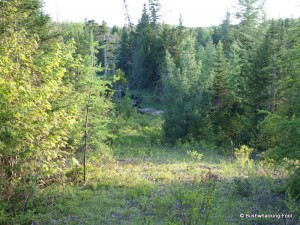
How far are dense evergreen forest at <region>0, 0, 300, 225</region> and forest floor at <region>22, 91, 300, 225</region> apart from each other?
0.15ft

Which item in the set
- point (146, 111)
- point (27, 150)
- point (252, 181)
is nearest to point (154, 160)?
point (252, 181)

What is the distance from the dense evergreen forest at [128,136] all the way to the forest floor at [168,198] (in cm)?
4

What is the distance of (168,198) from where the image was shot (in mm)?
9039

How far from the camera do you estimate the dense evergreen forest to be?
6.94 m

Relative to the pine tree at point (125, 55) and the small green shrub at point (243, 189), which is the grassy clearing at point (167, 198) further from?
the pine tree at point (125, 55)

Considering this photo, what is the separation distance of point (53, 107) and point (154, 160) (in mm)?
9217

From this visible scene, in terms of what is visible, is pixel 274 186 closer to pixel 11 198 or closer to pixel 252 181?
pixel 252 181

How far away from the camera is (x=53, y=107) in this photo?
752 cm

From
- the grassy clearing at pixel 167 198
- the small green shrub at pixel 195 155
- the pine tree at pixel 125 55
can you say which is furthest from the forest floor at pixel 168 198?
the pine tree at pixel 125 55

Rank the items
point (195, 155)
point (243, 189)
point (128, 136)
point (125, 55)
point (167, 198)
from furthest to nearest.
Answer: point (125, 55)
point (128, 136)
point (195, 155)
point (243, 189)
point (167, 198)

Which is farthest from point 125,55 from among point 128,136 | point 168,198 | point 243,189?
point 168,198

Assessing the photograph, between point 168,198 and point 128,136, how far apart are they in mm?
15214

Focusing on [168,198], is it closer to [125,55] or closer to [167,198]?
[167,198]

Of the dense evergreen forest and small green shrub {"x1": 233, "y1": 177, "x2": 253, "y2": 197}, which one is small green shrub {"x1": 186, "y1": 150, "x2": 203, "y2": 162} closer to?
the dense evergreen forest
